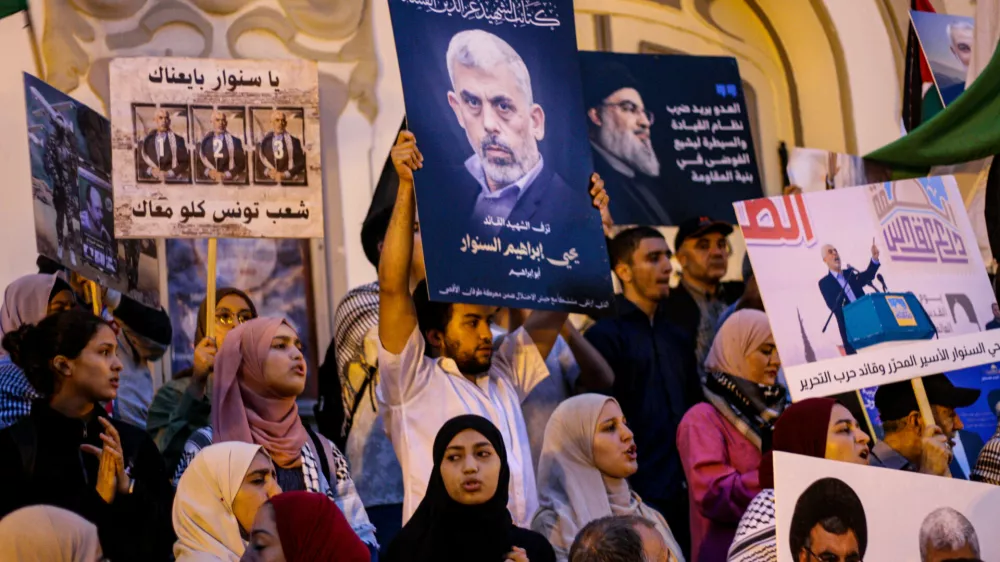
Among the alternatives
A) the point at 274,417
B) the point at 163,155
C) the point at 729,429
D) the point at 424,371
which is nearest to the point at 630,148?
the point at 729,429

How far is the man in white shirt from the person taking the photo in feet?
16.8

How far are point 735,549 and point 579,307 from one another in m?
1.10

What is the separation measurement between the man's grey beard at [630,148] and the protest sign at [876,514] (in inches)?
117

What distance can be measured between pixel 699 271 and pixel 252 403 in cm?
236

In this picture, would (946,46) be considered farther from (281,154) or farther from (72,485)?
(72,485)

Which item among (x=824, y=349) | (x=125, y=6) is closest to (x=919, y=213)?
(x=824, y=349)

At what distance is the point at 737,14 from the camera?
9039mm

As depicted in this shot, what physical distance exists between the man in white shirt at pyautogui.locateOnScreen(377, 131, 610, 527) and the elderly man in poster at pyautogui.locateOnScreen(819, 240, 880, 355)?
1.10 metres

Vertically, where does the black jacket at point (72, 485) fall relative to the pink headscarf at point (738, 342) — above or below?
below

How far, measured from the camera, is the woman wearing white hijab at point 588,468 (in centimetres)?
528

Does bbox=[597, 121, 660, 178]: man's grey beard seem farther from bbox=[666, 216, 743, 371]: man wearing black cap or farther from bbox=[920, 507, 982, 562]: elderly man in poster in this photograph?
bbox=[920, 507, 982, 562]: elderly man in poster

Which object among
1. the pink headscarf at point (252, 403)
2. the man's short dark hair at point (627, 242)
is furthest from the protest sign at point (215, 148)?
the man's short dark hair at point (627, 242)

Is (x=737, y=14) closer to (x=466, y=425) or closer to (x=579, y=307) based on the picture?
(x=579, y=307)

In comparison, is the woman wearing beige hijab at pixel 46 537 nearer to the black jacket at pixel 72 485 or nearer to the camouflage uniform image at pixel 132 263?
the black jacket at pixel 72 485
